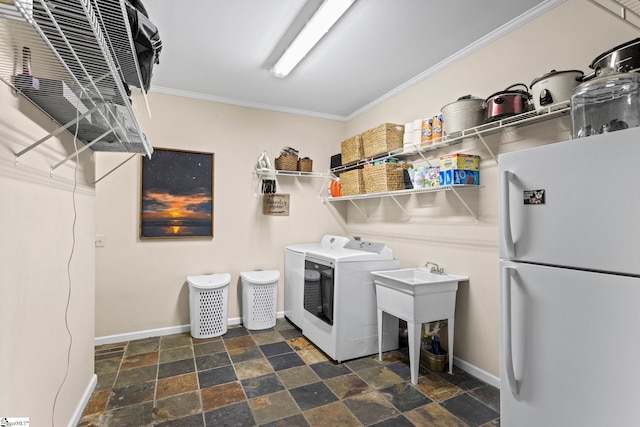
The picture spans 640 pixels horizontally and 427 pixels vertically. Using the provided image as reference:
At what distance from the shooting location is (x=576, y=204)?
1.24m

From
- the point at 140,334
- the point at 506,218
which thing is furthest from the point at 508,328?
the point at 140,334

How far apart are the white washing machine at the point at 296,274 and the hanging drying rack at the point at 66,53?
2.28 metres

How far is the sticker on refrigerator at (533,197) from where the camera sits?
136cm

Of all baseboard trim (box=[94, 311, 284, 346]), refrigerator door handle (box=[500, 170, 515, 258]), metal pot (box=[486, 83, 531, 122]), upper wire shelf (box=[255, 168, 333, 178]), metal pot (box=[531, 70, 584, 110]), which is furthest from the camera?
upper wire shelf (box=[255, 168, 333, 178])

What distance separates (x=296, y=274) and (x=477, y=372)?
1960 millimetres

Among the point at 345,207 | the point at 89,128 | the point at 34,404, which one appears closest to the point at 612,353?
the point at 34,404

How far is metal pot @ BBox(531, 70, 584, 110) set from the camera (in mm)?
1762

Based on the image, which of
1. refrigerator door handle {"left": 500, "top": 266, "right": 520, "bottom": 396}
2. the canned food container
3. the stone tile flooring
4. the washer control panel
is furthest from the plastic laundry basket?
refrigerator door handle {"left": 500, "top": 266, "right": 520, "bottom": 396}

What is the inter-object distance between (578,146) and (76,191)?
8.53 ft

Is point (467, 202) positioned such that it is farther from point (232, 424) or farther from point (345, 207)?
point (232, 424)

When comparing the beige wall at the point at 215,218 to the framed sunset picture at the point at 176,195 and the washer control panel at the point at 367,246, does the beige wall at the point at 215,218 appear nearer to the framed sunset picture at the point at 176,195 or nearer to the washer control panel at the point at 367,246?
the framed sunset picture at the point at 176,195

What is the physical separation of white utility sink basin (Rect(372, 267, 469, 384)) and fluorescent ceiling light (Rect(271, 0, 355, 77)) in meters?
1.92

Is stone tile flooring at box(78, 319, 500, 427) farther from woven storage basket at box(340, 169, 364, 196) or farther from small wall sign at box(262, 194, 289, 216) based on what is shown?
woven storage basket at box(340, 169, 364, 196)

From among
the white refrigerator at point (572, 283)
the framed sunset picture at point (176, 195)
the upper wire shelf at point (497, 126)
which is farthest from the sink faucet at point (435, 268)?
the framed sunset picture at point (176, 195)
